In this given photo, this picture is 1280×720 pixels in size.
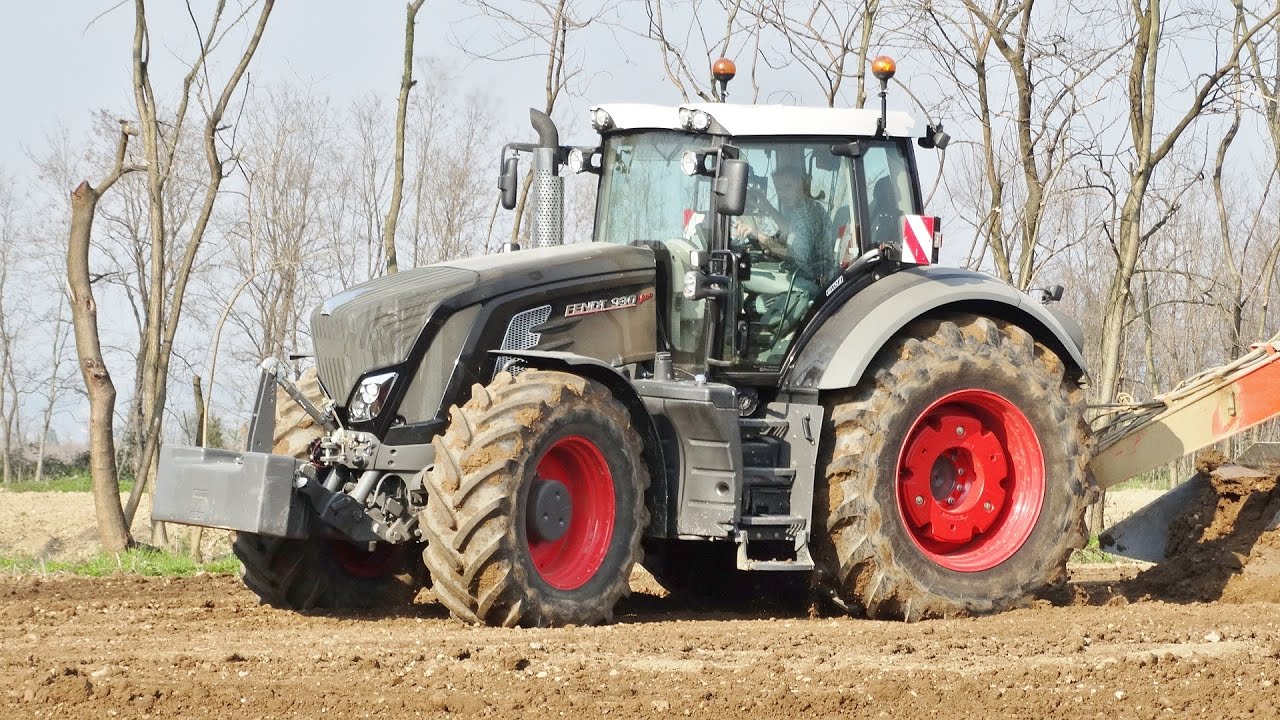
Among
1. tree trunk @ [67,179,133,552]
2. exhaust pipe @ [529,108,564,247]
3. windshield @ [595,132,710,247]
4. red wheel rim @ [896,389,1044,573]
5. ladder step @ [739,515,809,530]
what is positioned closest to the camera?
ladder step @ [739,515,809,530]

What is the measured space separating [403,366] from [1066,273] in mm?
30084

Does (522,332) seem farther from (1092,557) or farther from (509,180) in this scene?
(1092,557)

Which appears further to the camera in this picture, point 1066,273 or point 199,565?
point 1066,273

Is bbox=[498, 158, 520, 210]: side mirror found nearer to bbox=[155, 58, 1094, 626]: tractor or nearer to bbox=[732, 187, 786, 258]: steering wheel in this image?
bbox=[155, 58, 1094, 626]: tractor

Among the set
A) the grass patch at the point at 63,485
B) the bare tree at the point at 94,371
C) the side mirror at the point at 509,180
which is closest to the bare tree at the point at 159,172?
the bare tree at the point at 94,371

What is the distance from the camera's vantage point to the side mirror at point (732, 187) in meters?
7.06

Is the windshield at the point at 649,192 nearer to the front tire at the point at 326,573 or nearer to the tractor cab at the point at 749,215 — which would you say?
the tractor cab at the point at 749,215

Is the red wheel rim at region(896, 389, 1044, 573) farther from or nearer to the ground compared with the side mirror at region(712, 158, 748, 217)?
nearer to the ground

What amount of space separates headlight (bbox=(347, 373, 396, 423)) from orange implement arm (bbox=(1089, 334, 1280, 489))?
409cm

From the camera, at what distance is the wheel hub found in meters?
6.79

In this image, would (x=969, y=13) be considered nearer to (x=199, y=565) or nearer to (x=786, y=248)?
(x=786, y=248)

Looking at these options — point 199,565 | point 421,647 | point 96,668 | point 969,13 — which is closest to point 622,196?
point 421,647

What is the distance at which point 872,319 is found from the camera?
7711 millimetres

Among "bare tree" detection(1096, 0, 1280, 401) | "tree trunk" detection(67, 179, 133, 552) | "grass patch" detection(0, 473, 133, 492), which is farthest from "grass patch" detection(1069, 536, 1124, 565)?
"grass patch" detection(0, 473, 133, 492)
